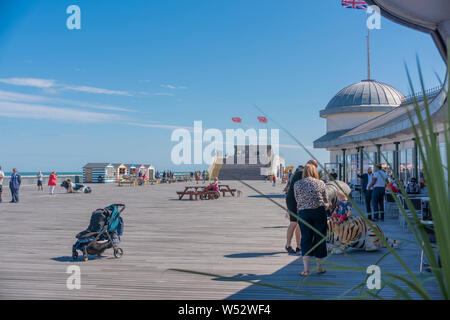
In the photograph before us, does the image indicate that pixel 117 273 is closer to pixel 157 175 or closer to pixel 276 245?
pixel 276 245

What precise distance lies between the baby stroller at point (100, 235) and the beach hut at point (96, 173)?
42.1 meters

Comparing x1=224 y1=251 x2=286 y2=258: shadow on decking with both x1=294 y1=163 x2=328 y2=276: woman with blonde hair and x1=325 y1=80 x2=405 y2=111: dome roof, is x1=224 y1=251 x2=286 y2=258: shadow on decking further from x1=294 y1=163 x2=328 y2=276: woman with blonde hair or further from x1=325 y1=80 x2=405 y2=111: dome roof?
x1=325 y1=80 x2=405 y2=111: dome roof

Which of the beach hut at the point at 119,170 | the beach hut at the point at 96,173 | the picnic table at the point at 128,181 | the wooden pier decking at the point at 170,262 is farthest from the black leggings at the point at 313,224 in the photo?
the beach hut at the point at 119,170

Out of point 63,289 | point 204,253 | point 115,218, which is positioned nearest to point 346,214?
point 204,253

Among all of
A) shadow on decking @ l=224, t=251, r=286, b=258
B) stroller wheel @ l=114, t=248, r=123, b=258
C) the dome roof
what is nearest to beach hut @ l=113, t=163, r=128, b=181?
the dome roof

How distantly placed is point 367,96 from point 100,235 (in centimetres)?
3064

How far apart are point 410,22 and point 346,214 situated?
12.2 ft

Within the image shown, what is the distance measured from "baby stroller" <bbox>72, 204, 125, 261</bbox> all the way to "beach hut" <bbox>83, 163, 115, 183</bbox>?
4208 centimetres

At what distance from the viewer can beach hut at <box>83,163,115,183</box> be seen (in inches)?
1892

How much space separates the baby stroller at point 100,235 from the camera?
7.12 meters

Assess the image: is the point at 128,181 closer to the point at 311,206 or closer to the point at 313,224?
the point at 313,224

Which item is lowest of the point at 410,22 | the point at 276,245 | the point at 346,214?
the point at 276,245

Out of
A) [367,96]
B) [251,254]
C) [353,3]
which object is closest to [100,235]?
[251,254]
